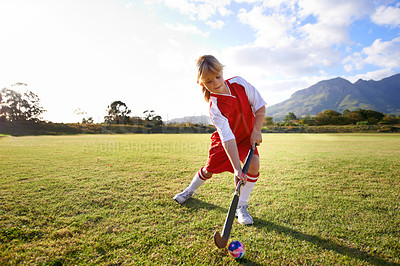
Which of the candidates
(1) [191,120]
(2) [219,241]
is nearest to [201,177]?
(2) [219,241]

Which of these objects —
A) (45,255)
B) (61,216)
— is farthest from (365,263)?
(61,216)

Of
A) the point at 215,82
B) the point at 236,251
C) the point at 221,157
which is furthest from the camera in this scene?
the point at 221,157

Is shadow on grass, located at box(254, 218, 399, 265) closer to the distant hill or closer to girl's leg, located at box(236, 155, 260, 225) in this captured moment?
girl's leg, located at box(236, 155, 260, 225)

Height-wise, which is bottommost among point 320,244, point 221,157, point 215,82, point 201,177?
point 320,244

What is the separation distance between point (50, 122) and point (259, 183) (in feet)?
178

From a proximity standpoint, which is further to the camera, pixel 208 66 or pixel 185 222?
pixel 185 222

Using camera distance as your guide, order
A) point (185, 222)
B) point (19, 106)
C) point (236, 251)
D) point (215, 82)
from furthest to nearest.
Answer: point (19, 106), point (185, 222), point (215, 82), point (236, 251)

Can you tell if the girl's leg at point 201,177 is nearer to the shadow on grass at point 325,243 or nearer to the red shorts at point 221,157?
the red shorts at point 221,157

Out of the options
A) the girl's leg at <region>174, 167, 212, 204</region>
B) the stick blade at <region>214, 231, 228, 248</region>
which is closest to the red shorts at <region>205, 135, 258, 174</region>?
the girl's leg at <region>174, 167, 212, 204</region>

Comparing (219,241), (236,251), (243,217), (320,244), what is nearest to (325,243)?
(320,244)

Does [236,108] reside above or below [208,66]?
below

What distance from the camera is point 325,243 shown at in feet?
6.56

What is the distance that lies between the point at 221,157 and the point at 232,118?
23.5 inches

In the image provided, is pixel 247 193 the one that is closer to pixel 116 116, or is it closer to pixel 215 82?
pixel 215 82
